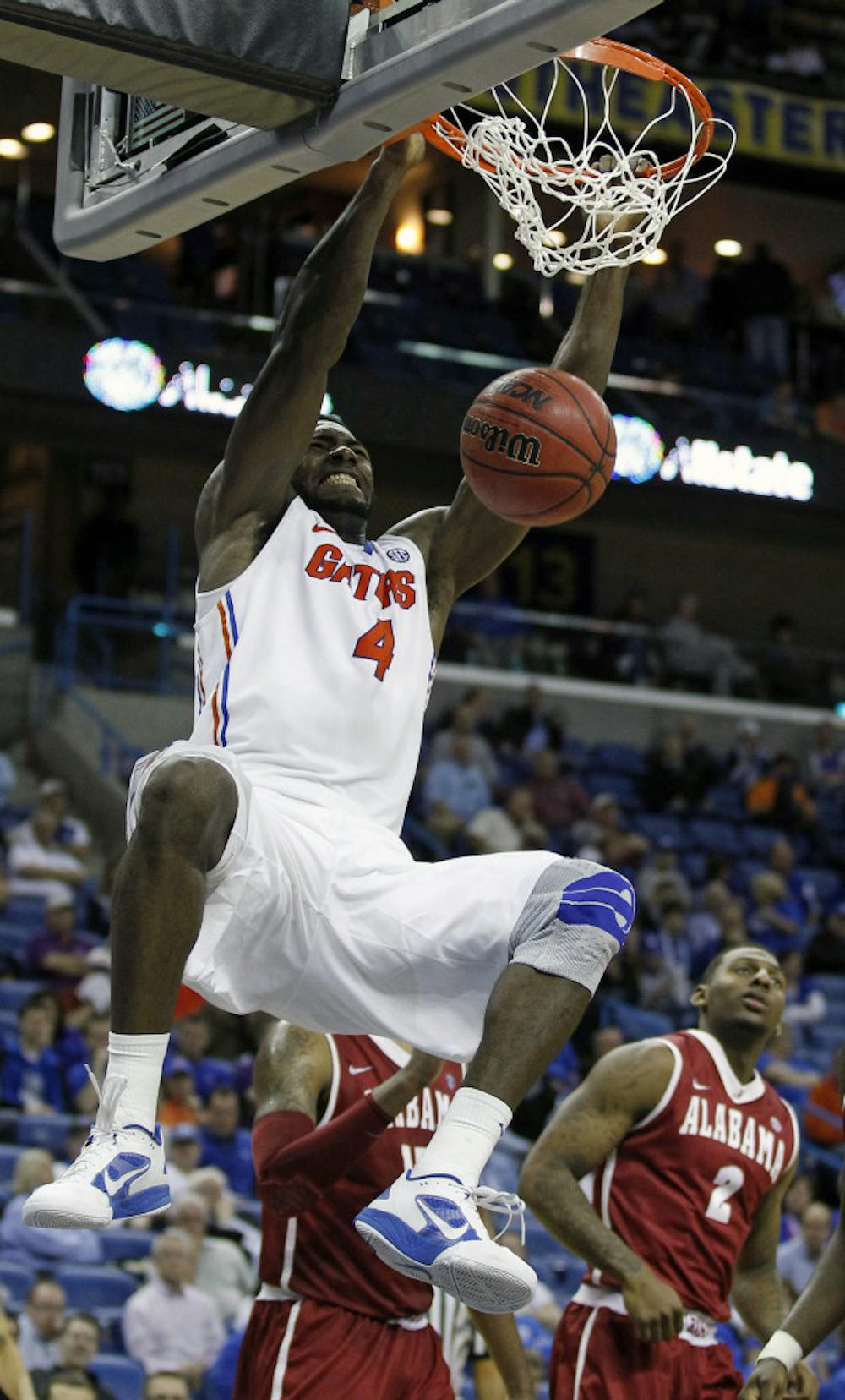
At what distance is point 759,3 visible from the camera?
23578mm

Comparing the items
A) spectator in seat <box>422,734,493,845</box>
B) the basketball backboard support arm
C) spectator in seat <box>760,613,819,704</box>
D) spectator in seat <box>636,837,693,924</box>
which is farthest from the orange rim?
spectator in seat <box>760,613,819,704</box>

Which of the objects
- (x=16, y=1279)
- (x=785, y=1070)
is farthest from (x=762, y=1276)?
(x=785, y=1070)

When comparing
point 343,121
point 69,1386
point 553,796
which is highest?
point 343,121

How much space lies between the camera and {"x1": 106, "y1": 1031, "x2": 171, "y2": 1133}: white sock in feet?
14.3

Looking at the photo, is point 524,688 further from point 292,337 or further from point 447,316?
point 292,337

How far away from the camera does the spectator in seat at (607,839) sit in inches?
630

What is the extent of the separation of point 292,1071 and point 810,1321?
1.64m

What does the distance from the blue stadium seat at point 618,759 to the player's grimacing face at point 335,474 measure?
13417 mm

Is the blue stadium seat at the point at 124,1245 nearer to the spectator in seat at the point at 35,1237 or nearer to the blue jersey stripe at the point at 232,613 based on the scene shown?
the spectator in seat at the point at 35,1237

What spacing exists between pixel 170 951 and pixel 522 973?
0.74 m

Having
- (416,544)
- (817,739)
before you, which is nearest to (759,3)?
(817,739)

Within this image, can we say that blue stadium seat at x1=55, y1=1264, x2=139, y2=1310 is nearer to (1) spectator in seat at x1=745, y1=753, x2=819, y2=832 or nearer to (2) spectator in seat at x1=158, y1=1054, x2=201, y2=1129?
(2) spectator in seat at x1=158, y1=1054, x2=201, y2=1129

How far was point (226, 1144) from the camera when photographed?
1052cm

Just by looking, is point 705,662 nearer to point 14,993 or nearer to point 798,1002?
point 798,1002
